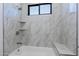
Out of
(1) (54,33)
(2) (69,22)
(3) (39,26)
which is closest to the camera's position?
(2) (69,22)

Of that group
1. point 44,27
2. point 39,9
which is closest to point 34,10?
point 39,9

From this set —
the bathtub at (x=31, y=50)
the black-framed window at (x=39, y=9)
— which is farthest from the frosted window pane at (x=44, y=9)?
the bathtub at (x=31, y=50)

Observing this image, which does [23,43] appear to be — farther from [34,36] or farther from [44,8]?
[44,8]

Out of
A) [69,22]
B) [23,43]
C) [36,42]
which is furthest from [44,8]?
[23,43]

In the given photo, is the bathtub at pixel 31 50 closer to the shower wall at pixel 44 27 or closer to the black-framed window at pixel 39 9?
the shower wall at pixel 44 27

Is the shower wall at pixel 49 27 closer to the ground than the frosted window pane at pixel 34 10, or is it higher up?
closer to the ground

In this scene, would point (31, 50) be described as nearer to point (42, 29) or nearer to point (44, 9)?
point (42, 29)

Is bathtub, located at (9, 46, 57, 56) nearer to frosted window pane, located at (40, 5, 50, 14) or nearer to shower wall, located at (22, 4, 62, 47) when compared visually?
shower wall, located at (22, 4, 62, 47)

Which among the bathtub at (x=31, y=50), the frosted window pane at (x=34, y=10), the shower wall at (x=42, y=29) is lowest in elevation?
the bathtub at (x=31, y=50)

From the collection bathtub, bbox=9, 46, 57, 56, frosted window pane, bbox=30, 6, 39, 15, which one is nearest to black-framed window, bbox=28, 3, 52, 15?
frosted window pane, bbox=30, 6, 39, 15

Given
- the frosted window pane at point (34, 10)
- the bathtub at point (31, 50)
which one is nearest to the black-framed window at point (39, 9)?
the frosted window pane at point (34, 10)

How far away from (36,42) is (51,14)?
0.46 meters

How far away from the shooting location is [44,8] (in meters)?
1.39

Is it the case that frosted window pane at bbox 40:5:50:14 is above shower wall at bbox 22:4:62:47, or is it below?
above
